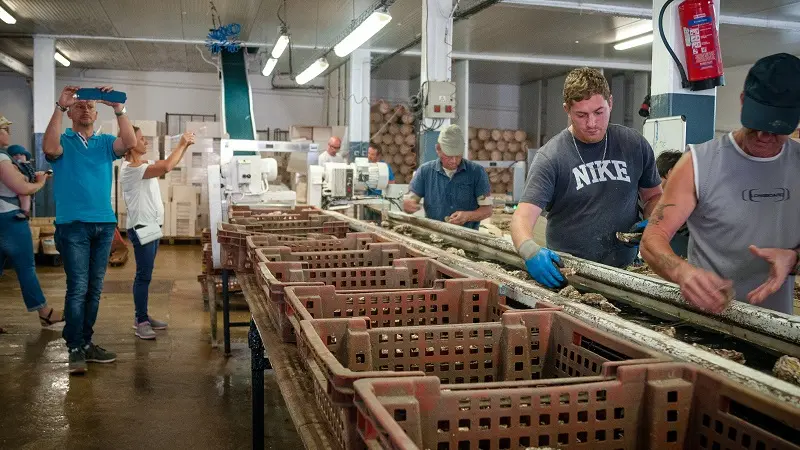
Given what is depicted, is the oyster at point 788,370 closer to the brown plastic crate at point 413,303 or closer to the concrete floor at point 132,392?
the brown plastic crate at point 413,303

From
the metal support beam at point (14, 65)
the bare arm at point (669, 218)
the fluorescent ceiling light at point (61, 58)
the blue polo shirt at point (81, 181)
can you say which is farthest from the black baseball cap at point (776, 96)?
the fluorescent ceiling light at point (61, 58)

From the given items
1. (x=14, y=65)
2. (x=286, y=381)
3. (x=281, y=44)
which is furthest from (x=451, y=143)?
Result: (x=14, y=65)

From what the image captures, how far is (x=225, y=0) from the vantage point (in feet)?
29.1

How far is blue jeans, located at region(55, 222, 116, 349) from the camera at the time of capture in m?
4.38

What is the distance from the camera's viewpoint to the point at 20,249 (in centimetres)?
557

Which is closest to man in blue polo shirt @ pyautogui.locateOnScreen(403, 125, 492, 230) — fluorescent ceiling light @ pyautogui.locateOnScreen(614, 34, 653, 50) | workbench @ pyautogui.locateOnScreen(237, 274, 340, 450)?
workbench @ pyautogui.locateOnScreen(237, 274, 340, 450)

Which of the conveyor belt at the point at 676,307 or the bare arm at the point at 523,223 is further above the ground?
the bare arm at the point at 523,223

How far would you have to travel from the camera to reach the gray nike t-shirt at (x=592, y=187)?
9.18 ft

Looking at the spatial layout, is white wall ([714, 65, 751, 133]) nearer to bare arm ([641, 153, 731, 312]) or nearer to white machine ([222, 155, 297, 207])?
white machine ([222, 155, 297, 207])

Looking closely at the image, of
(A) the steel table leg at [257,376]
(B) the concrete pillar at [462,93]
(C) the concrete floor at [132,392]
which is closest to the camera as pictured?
(A) the steel table leg at [257,376]

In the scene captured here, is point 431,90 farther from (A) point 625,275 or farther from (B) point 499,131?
(B) point 499,131

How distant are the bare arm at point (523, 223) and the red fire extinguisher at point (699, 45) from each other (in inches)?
124

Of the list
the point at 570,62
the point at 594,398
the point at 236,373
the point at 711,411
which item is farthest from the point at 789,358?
the point at 570,62

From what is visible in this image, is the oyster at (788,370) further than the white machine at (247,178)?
No
